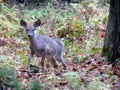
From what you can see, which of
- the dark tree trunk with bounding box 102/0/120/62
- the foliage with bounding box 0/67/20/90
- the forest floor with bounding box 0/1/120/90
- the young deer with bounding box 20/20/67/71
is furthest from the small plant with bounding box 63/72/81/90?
the dark tree trunk with bounding box 102/0/120/62

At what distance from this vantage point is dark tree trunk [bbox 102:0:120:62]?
10617mm

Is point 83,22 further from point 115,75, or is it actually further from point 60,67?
point 115,75

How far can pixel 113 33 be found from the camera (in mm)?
10781

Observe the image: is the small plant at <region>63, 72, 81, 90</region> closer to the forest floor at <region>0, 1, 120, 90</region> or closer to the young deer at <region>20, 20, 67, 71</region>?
the forest floor at <region>0, 1, 120, 90</region>

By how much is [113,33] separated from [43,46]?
1789 mm

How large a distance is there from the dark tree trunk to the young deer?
49.8 inches

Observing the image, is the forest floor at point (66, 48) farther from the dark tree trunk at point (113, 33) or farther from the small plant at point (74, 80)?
the dark tree trunk at point (113, 33)

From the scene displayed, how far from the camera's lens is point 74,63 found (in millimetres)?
11633

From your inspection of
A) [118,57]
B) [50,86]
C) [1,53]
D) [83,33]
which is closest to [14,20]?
[83,33]

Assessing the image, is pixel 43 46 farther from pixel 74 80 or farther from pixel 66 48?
pixel 66 48

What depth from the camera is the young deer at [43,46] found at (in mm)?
10750

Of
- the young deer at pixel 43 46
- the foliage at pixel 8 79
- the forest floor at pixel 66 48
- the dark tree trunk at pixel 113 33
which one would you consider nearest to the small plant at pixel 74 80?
the forest floor at pixel 66 48

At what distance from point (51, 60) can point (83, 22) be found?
20.8 ft

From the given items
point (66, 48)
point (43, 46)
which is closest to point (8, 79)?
point (43, 46)
